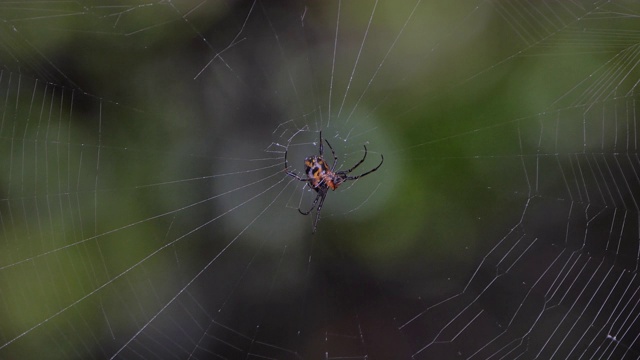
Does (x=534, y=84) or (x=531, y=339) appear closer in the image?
(x=534, y=84)

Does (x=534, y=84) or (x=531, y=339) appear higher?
(x=534, y=84)

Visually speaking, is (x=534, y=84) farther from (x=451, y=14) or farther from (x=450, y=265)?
(x=450, y=265)

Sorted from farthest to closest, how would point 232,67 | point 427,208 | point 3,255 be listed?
point 232,67
point 427,208
point 3,255

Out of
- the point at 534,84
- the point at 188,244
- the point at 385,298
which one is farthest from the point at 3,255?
the point at 534,84

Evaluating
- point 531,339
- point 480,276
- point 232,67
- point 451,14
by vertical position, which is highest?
point 232,67

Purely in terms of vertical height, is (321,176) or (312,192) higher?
(321,176)

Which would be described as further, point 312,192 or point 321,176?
point 312,192

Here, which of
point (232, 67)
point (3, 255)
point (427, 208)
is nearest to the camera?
point (3, 255)

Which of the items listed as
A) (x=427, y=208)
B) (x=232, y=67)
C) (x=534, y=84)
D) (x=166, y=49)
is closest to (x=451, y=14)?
(x=534, y=84)
